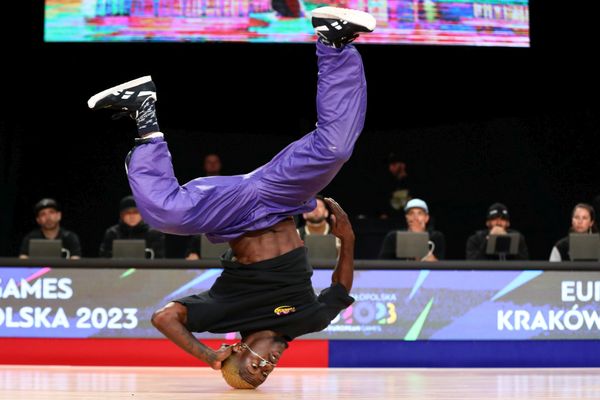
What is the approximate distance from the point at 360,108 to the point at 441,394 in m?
1.28

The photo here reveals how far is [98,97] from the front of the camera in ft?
15.5

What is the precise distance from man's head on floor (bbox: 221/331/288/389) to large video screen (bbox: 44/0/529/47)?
5.69 meters

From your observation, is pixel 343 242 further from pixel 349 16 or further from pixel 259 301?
pixel 349 16

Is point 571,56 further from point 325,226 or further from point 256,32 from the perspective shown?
point 325,226

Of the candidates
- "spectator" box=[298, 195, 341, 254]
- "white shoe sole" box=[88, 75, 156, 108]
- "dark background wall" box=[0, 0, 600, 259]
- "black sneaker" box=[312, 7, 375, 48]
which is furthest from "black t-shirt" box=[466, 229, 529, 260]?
"white shoe sole" box=[88, 75, 156, 108]

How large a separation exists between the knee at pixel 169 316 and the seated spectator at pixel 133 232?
380cm

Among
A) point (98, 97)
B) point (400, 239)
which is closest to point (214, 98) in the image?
point (400, 239)

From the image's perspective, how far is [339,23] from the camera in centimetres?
459

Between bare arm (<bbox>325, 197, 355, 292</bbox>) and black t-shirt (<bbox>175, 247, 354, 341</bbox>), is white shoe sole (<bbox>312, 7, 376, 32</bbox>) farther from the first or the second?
black t-shirt (<bbox>175, 247, 354, 341</bbox>)

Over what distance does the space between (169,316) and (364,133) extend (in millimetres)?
7938

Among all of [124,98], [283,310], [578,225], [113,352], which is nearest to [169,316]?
[283,310]

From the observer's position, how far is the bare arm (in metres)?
4.92

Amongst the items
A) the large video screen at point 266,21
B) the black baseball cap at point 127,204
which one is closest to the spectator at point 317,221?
the black baseball cap at point 127,204

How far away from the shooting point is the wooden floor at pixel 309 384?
14.8ft
